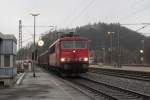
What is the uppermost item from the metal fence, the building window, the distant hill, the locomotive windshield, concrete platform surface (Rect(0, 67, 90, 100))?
the distant hill

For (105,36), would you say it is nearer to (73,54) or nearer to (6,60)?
(73,54)

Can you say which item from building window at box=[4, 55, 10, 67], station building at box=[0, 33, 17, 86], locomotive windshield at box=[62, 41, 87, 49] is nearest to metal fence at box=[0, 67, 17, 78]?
station building at box=[0, 33, 17, 86]

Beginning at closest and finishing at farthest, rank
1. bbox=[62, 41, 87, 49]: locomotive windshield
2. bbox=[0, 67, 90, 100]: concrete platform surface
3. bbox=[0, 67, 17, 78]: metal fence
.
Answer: bbox=[0, 67, 90, 100]: concrete platform surface → bbox=[0, 67, 17, 78]: metal fence → bbox=[62, 41, 87, 49]: locomotive windshield

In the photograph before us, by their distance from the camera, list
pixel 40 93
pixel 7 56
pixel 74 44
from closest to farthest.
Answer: pixel 40 93, pixel 7 56, pixel 74 44

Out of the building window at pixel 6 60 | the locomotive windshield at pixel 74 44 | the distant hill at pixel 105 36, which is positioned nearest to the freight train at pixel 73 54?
the locomotive windshield at pixel 74 44

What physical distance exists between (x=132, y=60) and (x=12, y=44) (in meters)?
108

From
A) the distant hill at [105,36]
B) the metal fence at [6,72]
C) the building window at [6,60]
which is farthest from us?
the distant hill at [105,36]

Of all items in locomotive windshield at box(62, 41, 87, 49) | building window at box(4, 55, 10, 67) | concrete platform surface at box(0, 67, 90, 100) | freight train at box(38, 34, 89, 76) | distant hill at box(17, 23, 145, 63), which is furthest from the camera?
distant hill at box(17, 23, 145, 63)

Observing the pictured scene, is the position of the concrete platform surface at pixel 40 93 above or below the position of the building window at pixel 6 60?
below

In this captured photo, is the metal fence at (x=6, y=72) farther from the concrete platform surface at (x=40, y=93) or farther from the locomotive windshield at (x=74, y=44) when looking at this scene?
the locomotive windshield at (x=74, y=44)

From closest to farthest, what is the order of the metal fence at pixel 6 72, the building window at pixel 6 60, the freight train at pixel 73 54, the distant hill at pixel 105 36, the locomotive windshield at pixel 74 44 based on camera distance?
the metal fence at pixel 6 72, the building window at pixel 6 60, the freight train at pixel 73 54, the locomotive windshield at pixel 74 44, the distant hill at pixel 105 36

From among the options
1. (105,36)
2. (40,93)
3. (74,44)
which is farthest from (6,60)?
(105,36)

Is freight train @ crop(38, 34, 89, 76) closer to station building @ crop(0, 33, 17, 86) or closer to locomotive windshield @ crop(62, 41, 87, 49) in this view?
locomotive windshield @ crop(62, 41, 87, 49)

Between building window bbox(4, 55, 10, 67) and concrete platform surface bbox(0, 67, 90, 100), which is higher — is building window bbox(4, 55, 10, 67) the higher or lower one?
the higher one
